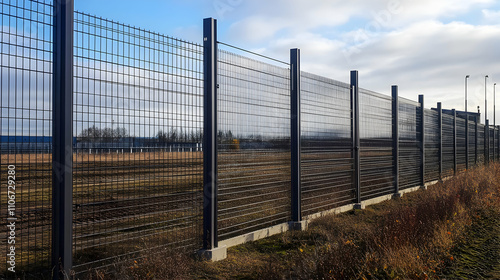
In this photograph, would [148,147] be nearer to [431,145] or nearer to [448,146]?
[431,145]

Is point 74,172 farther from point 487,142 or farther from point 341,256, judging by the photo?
point 487,142

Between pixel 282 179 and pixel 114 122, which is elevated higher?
pixel 114 122

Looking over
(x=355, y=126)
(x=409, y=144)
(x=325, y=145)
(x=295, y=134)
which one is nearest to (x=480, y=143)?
(x=409, y=144)

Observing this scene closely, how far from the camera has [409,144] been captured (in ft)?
49.5

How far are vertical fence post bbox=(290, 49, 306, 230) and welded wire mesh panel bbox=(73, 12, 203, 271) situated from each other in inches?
102

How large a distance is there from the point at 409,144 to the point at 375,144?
10.6 ft

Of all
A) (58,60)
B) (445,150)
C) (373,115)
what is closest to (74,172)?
(58,60)

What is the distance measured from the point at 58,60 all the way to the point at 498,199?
11.1 m

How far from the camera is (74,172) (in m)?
4.79

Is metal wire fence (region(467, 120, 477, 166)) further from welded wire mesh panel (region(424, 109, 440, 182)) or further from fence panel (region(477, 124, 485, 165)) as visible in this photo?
welded wire mesh panel (region(424, 109, 440, 182))

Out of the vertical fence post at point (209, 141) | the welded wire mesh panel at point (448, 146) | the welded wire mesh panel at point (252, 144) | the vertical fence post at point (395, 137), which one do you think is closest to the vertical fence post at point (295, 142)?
the welded wire mesh panel at point (252, 144)

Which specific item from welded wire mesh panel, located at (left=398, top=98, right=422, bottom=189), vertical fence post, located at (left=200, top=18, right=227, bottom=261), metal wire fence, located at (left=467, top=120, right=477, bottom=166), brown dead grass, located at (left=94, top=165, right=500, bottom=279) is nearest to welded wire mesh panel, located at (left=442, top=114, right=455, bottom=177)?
welded wire mesh panel, located at (left=398, top=98, right=422, bottom=189)

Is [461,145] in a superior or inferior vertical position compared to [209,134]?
inferior

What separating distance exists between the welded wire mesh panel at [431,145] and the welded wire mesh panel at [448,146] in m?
1.45
